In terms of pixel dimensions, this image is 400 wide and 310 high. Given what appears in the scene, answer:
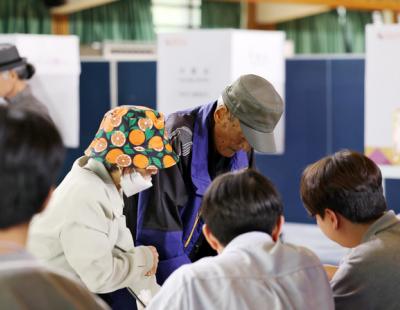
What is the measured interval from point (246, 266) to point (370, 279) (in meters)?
0.39

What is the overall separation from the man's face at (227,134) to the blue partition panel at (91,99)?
4803 millimetres

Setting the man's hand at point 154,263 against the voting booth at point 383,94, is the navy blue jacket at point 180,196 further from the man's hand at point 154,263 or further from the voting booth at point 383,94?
the voting booth at point 383,94

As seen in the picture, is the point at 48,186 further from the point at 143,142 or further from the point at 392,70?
the point at 392,70

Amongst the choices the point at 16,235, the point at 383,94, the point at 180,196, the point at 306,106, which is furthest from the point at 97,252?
the point at 306,106

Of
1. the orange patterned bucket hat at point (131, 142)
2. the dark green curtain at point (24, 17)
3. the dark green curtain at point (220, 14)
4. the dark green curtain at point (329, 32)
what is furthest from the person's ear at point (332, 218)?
the dark green curtain at point (329, 32)

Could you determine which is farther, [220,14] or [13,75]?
[220,14]

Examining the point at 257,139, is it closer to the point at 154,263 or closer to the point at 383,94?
the point at 154,263

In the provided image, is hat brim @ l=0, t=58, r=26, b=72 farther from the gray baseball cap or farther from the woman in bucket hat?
the woman in bucket hat

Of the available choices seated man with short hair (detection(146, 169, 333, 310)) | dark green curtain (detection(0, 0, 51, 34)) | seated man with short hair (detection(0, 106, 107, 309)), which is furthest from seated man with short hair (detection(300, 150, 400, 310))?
dark green curtain (detection(0, 0, 51, 34))

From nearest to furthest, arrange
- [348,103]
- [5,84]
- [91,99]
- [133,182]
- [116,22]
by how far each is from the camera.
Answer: [133,182] → [5,84] → [348,103] → [91,99] → [116,22]

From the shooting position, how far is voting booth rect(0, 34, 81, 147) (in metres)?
6.04

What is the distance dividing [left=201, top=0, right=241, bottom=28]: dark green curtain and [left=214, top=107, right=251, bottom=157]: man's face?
10831 millimetres

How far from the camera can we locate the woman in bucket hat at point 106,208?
66.4 inches

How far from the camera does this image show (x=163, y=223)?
1.98 metres
